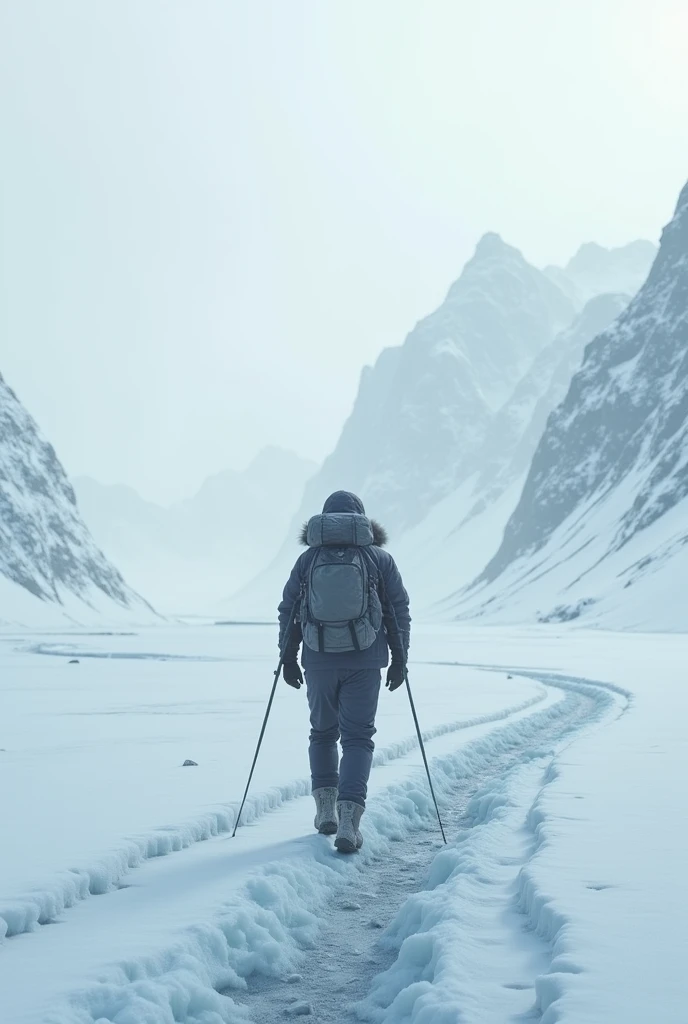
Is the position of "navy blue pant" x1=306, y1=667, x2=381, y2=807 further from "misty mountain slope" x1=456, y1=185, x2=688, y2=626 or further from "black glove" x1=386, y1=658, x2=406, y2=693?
"misty mountain slope" x1=456, y1=185, x2=688, y2=626

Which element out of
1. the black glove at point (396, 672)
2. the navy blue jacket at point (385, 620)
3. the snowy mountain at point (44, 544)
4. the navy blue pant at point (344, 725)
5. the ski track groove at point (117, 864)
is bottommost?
the ski track groove at point (117, 864)

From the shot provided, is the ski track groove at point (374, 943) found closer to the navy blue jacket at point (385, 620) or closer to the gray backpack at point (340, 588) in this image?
the navy blue jacket at point (385, 620)

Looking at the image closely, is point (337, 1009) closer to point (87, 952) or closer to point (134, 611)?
point (87, 952)

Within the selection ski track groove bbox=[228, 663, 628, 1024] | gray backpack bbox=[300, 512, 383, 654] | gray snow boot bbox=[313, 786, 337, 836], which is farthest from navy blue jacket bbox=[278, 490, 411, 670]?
ski track groove bbox=[228, 663, 628, 1024]

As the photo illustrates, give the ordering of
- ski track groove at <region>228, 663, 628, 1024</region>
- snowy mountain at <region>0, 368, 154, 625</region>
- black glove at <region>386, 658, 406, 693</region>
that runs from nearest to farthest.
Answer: ski track groove at <region>228, 663, 628, 1024</region> < black glove at <region>386, 658, 406, 693</region> < snowy mountain at <region>0, 368, 154, 625</region>

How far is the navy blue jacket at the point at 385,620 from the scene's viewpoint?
7.84 m

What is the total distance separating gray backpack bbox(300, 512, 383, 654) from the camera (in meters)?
7.65

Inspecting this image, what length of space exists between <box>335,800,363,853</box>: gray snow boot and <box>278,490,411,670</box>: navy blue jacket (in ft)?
3.41

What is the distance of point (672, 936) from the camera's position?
15.8 ft

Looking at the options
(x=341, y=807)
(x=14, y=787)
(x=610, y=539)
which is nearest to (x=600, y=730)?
(x=341, y=807)

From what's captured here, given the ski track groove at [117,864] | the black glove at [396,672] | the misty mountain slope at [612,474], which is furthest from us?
the misty mountain slope at [612,474]

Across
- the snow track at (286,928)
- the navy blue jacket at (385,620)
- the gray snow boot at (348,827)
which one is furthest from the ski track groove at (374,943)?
the navy blue jacket at (385,620)

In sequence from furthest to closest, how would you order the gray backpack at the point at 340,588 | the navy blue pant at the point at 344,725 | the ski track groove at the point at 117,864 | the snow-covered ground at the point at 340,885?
the navy blue pant at the point at 344,725 < the gray backpack at the point at 340,588 < the ski track groove at the point at 117,864 < the snow-covered ground at the point at 340,885

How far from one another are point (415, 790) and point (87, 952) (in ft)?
17.7
